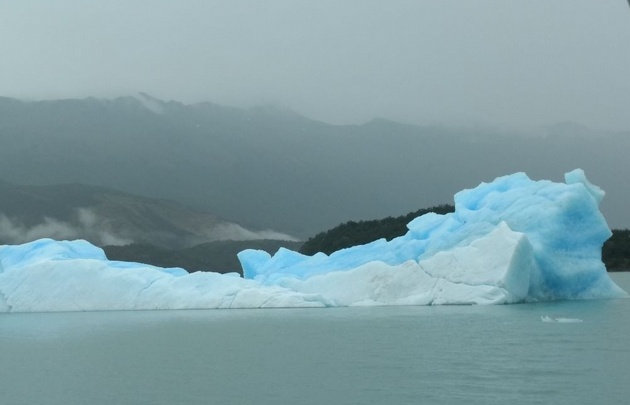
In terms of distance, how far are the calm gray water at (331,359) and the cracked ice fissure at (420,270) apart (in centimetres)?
115

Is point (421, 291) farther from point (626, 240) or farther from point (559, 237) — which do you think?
point (626, 240)

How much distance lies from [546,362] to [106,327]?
10996mm

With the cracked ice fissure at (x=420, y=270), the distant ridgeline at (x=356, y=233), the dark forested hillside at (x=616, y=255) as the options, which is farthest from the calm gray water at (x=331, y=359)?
the dark forested hillside at (x=616, y=255)

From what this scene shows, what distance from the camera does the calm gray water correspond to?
1010 cm

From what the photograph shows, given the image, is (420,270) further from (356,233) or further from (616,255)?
(616,255)

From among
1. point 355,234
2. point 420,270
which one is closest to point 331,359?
point 420,270

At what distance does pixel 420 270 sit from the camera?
72.4 feet

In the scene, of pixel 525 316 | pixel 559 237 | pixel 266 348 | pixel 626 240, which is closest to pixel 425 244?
pixel 559 237

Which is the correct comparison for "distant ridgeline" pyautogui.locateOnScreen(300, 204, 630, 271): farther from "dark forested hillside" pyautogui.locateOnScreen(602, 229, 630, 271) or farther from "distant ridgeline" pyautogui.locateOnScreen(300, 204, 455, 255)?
"dark forested hillside" pyautogui.locateOnScreen(602, 229, 630, 271)

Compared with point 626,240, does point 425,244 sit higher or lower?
higher

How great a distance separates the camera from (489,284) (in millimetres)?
21328

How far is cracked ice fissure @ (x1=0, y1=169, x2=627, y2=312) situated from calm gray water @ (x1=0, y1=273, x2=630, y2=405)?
115 cm

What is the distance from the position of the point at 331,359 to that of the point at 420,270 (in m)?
9.35

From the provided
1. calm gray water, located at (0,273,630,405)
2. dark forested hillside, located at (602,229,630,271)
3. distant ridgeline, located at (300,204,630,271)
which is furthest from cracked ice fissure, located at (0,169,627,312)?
dark forested hillside, located at (602,229,630,271)
